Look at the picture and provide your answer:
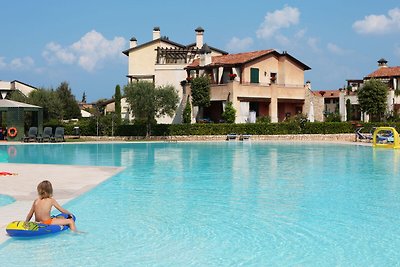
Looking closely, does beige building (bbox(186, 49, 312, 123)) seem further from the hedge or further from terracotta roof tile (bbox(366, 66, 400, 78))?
terracotta roof tile (bbox(366, 66, 400, 78))

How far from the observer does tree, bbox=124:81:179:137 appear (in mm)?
40750

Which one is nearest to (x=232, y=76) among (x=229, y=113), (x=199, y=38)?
(x=229, y=113)

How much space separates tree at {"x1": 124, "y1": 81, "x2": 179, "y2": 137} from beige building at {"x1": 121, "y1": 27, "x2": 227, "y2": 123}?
5.09 meters

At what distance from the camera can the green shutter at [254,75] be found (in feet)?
150

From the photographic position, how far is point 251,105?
45.9 metres

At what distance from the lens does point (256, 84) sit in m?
44.9

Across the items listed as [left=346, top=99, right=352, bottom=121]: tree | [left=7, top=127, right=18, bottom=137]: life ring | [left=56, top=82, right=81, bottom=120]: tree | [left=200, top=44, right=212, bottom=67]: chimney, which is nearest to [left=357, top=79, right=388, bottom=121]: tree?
[left=346, top=99, right=352, bottom=121]: tree

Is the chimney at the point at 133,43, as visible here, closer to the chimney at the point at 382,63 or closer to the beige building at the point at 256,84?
the beige building at the point at 256,84

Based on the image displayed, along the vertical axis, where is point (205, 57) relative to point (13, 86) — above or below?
above

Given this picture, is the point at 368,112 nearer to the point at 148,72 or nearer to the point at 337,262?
the point at 148,72

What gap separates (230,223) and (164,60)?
44.4m

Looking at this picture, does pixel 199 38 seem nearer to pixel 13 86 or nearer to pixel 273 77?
pixel 273 77

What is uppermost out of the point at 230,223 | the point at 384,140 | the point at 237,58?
the point at 237,58

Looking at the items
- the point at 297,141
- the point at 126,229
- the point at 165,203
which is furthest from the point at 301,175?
the point at 297,141
